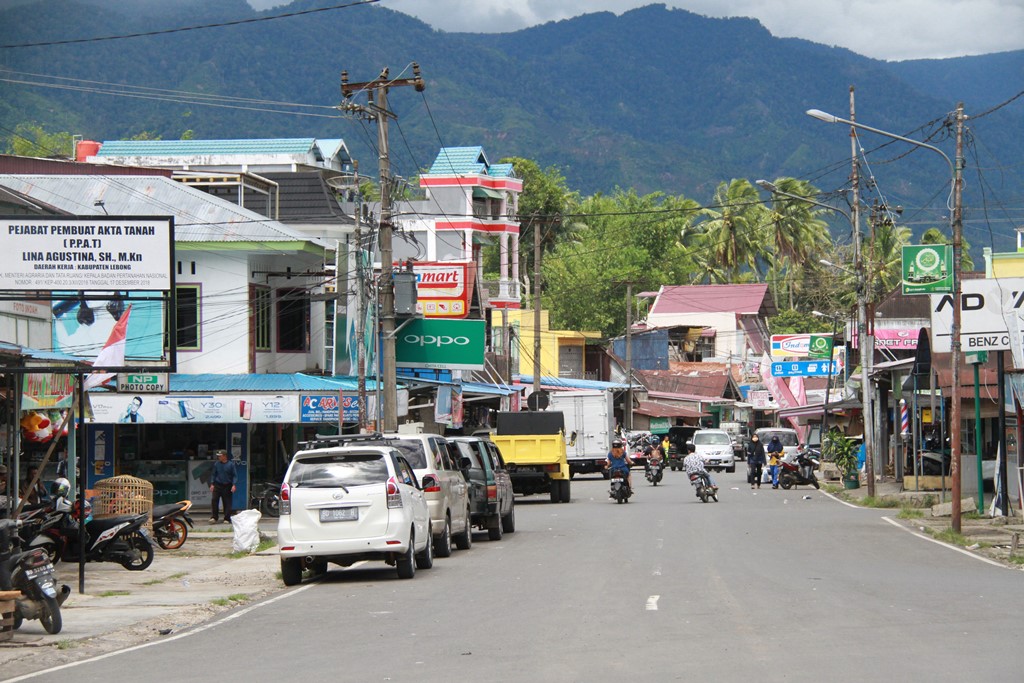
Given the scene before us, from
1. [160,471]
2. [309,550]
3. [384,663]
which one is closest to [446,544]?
[309,550]

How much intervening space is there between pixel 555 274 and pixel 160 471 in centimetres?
6043

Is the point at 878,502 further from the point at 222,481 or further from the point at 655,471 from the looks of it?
the point at 222,481

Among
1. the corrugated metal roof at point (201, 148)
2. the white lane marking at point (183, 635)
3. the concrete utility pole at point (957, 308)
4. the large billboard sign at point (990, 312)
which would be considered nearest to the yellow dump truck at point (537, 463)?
the concrete utility pole at point (957, 308)

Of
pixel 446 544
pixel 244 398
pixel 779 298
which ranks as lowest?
pixel 446 544

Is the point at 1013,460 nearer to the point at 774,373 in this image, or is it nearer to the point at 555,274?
the point at 774,373

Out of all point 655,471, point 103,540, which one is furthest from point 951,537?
point 655,471

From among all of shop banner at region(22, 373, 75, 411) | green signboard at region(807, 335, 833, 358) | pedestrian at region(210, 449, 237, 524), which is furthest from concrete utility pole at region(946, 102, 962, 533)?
green signboard at region(807, 335, 833, 358)

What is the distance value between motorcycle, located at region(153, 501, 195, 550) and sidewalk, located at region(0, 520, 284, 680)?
0.82 feet

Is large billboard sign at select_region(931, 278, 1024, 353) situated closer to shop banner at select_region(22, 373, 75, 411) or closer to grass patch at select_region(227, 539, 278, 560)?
grass patch at select_region(227, 539, 278, 560)

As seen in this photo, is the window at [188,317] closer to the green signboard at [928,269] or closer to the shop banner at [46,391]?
the shop banner at [46,391]

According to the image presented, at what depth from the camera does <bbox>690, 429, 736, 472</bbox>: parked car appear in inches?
2419

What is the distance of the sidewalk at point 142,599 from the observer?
1286cm

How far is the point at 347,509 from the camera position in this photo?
707 inches

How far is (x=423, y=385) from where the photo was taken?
40.5 m
